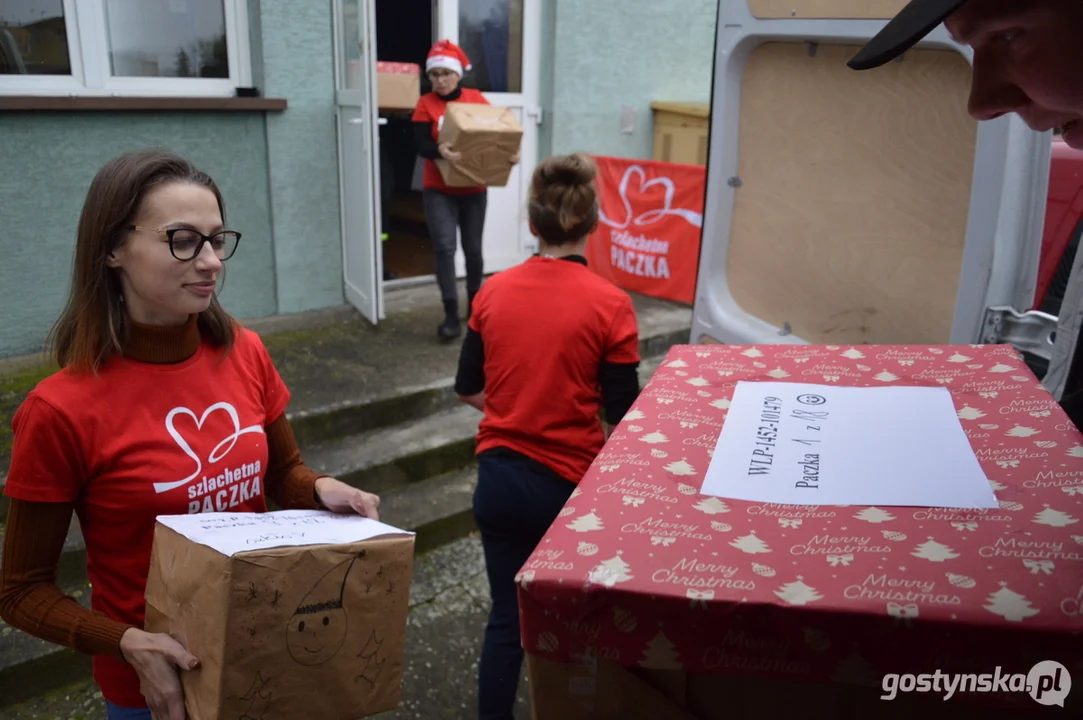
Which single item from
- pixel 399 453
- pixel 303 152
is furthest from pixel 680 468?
pixel 303 152

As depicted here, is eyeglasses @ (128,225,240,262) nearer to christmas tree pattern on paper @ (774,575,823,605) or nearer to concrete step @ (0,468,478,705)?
christmas tree pattern on paper @ (774,575,823,605)

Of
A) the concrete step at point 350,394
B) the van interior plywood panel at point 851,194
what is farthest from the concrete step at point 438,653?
the van interior plywood panel at point 851,194

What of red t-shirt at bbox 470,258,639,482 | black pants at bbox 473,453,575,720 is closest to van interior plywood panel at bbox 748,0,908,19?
red t-shirt at bbox 470,258,639,482

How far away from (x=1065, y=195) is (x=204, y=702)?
3.76 meters

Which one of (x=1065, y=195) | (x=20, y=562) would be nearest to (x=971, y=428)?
(x=20, y=562)

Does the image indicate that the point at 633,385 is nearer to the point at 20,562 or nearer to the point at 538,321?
the point at 538,321

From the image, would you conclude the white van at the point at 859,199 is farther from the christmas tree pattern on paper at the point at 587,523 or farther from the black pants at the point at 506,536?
the christmas tree pattern on paper at the point at 587,523

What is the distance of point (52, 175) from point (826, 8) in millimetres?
4202

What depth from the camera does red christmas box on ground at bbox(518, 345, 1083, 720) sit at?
2.28ft

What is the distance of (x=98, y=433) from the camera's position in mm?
1530

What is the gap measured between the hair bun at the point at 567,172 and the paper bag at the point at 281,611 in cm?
134

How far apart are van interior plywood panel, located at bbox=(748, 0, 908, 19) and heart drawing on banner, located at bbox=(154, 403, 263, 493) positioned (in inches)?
64.3

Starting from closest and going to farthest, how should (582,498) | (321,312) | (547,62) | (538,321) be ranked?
(582,498) → (538,321) → (321,312) → (547,62)
